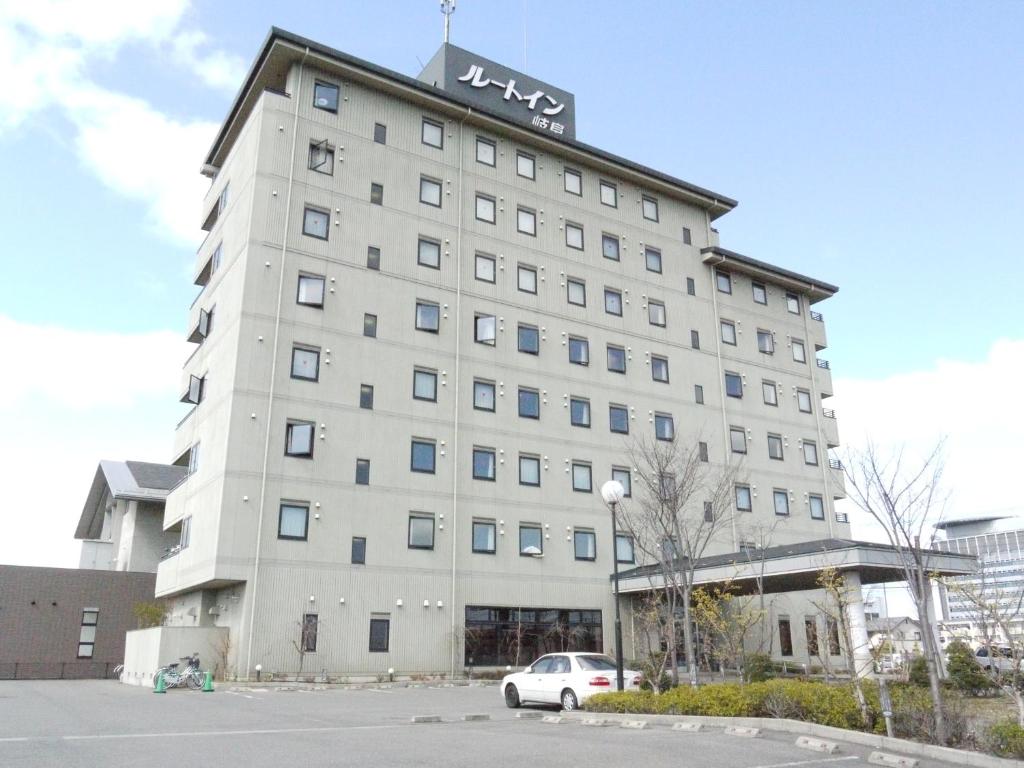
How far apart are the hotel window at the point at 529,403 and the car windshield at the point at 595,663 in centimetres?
1639

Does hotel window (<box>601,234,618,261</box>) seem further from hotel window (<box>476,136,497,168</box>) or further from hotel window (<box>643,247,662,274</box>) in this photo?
hotel window (<box>476,136,497,168</box>)

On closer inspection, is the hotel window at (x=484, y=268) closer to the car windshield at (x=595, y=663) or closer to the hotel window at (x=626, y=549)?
the hotel window at (x=626, y=549)

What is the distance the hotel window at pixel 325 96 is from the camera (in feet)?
110

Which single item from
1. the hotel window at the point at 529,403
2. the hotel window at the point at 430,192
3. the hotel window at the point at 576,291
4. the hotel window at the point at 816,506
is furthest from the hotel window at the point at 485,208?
the hotel window at the point at 816,506

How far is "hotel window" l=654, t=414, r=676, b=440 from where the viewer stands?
38375 mm

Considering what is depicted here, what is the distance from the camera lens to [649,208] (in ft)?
139

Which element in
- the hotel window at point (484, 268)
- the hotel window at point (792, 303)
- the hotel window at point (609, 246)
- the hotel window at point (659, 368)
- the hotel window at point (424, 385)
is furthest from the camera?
the hotel window at point (792, 303)

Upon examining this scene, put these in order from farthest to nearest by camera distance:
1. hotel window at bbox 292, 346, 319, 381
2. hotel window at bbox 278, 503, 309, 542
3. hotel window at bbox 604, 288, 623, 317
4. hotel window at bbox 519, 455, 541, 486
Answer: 1. hotel window at bbox 604, 288, 623, 317
2. hotel window at bbox 519, 455, 541, 486
3. hotel window at bbox 292, 346, 319, 381
4. hotel window at bbox 278, 503, 309, 542

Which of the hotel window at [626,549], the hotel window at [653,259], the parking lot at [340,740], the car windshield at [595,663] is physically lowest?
the parking lot at [340,740]

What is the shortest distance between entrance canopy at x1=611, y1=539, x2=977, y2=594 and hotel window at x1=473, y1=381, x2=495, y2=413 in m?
8.70

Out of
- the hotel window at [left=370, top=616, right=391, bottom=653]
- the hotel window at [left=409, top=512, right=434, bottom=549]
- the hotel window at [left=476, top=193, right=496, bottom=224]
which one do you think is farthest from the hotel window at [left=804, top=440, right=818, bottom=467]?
the hotel window at [left=370, top=616, right=391, bottom=653]

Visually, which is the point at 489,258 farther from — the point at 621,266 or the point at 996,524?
the point at 996,524

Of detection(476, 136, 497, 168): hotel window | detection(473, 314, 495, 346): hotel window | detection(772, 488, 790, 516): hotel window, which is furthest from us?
detection(772, 488, 790, 516): hotel window

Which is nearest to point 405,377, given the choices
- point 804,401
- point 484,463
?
point 484,463
